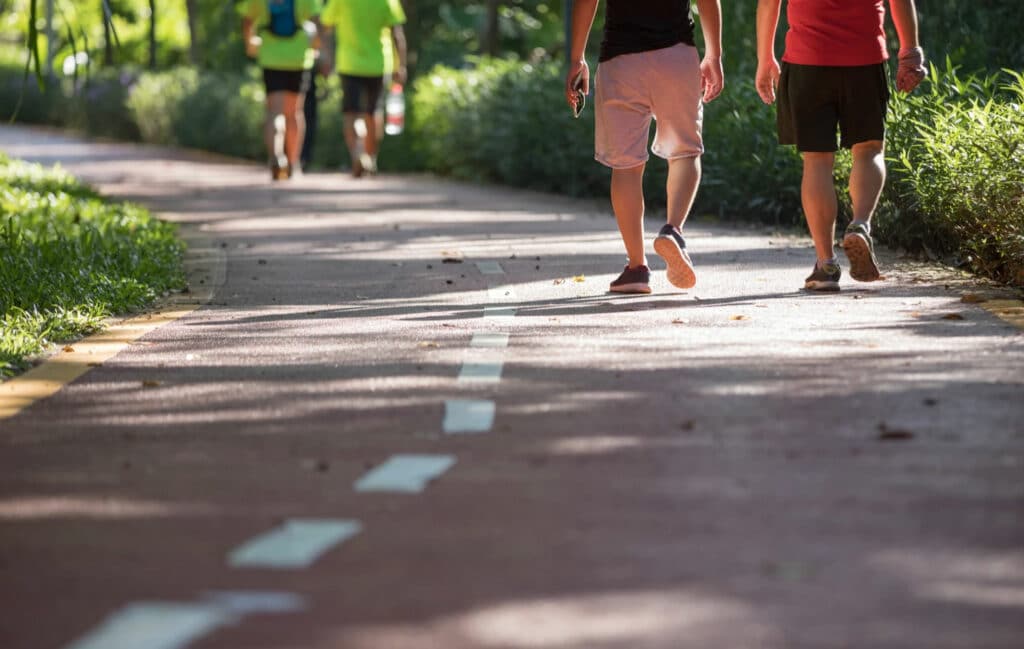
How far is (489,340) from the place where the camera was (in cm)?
780

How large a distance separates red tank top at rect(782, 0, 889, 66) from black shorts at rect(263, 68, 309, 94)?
1080 centimetres

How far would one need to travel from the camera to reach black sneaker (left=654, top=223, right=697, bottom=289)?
29.7 feet

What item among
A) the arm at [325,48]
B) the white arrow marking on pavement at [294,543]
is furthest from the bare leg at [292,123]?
the white arrow marking on pavement at [294,543]

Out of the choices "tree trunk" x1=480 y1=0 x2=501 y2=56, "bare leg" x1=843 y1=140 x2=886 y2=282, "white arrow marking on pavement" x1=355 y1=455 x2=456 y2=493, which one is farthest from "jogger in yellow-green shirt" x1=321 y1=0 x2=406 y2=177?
"white arrow marking on pavement" x1=355 y1=455 x2=456 y2=493

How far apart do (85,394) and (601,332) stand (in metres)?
2.21

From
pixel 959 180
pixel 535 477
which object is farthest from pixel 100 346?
pixel 959 180

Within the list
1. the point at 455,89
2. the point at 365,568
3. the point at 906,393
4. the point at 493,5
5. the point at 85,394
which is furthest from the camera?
the point at 493,5

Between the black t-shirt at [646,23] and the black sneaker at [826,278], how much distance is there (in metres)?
1.27

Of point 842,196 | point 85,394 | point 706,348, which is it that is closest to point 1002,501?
point 706,348

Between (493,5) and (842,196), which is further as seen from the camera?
(493,5)

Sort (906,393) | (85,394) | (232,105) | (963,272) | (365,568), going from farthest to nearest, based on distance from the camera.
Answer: (232,105) → (963,272) → (85,394) → (906,393) → (365,568)

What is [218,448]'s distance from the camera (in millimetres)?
5648

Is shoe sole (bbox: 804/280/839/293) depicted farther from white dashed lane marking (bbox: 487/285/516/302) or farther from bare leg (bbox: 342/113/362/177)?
bare leg (bbox: 342/113/362/177)

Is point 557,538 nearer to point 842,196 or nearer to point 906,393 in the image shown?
point 906,393
